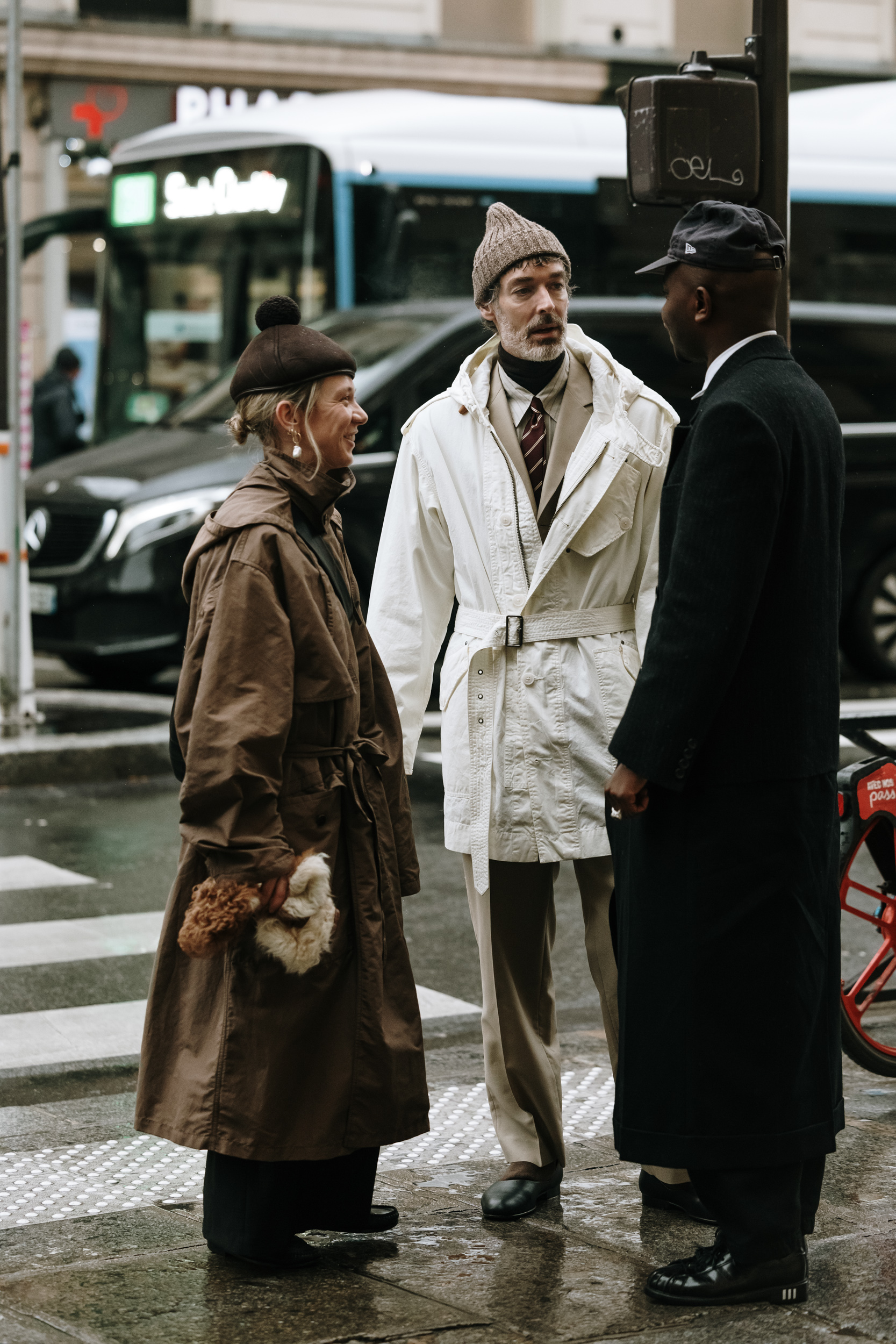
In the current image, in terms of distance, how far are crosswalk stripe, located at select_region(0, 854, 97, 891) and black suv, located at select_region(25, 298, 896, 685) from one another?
3.45 meters

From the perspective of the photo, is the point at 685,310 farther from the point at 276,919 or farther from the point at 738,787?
the point at 276,919

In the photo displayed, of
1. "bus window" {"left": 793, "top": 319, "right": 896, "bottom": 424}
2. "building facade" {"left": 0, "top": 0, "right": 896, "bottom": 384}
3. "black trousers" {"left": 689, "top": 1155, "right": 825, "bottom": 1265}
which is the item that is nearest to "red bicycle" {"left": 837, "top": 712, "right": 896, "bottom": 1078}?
"black trousers" {"left": 689, "top": 1155, "right": 825, "bottom": 1265}

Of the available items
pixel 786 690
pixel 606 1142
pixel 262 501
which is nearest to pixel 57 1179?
pixel 606 1142

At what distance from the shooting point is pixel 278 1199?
3654 millimetres

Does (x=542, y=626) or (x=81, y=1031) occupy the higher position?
(x=542, y=626)

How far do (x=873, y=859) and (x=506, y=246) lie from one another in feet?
6.24

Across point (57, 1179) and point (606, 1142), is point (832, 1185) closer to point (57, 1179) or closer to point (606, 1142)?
point (606, 1142)

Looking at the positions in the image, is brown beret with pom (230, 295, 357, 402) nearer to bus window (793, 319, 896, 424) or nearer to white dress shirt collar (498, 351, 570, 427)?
white dress shirt collar (498, 351, 570, 427)

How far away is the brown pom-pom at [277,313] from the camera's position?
381 centimetres

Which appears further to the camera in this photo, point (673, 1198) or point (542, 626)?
point (542, 626)

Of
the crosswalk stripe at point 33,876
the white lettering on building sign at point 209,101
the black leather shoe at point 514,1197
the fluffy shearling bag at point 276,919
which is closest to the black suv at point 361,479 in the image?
the crosswalk stripe at point 33,876

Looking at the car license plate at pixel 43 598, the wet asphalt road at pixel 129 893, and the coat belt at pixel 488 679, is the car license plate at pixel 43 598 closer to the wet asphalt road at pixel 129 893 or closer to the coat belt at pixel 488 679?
the wet asphalt road at pixel 129 893

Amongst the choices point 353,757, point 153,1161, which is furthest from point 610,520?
point 153,1161

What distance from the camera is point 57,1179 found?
434 centimetres
